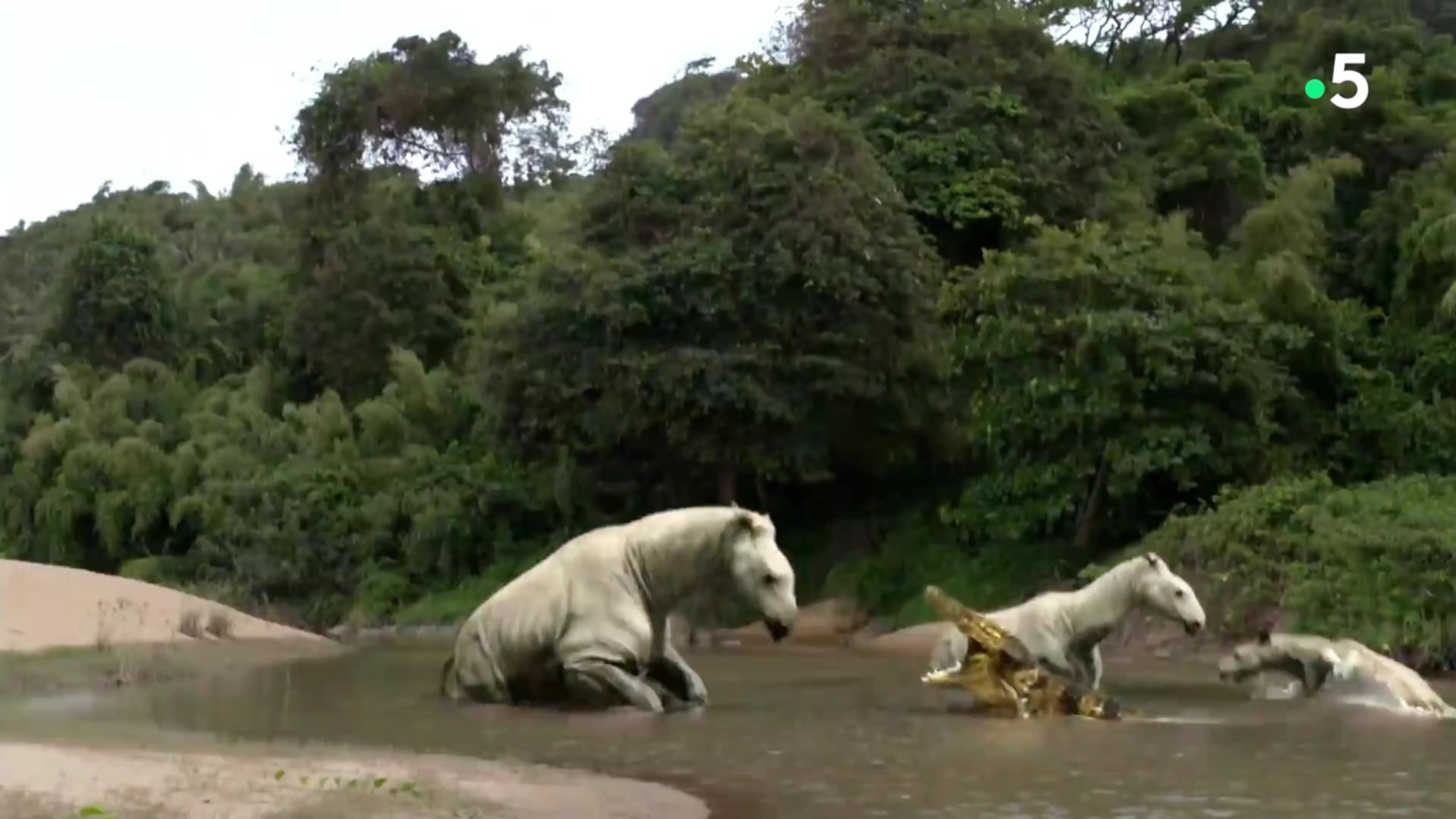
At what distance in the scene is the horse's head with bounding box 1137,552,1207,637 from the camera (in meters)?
12.9

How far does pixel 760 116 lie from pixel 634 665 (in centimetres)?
1837

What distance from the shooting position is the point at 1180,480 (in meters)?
23.9

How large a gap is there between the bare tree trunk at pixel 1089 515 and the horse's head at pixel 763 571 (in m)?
14.2

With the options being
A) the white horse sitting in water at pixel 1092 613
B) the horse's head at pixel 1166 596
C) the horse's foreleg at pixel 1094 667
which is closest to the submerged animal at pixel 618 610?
the white horse sitting in water at pixel 1092 613

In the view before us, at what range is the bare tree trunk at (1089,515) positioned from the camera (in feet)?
82.2

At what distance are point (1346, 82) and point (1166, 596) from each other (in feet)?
79.2

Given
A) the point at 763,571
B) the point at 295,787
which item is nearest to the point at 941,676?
the point at 763,571

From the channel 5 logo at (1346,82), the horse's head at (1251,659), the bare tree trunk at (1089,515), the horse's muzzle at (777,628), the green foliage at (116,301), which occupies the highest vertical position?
the channel 5 logo at (1346,82)

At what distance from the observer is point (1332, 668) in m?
13.1

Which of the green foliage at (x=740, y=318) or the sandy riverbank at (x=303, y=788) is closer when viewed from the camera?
the sandy riverbank at (x=303, y=788)

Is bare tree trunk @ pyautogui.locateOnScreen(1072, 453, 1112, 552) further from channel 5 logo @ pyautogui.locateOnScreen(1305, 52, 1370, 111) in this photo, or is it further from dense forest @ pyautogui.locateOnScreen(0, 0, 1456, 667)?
channel 5 logo @ pyautogui.locateOnScreen(1305, 52, 1370, 111)

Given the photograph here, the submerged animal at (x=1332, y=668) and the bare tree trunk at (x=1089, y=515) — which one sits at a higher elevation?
the bare tree trunk at (x=1089, y=515)

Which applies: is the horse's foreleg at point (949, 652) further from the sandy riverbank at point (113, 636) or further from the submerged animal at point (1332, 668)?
the sandy riverbank at point (113, 636)

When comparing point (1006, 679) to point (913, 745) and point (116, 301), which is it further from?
point (116, 301)
